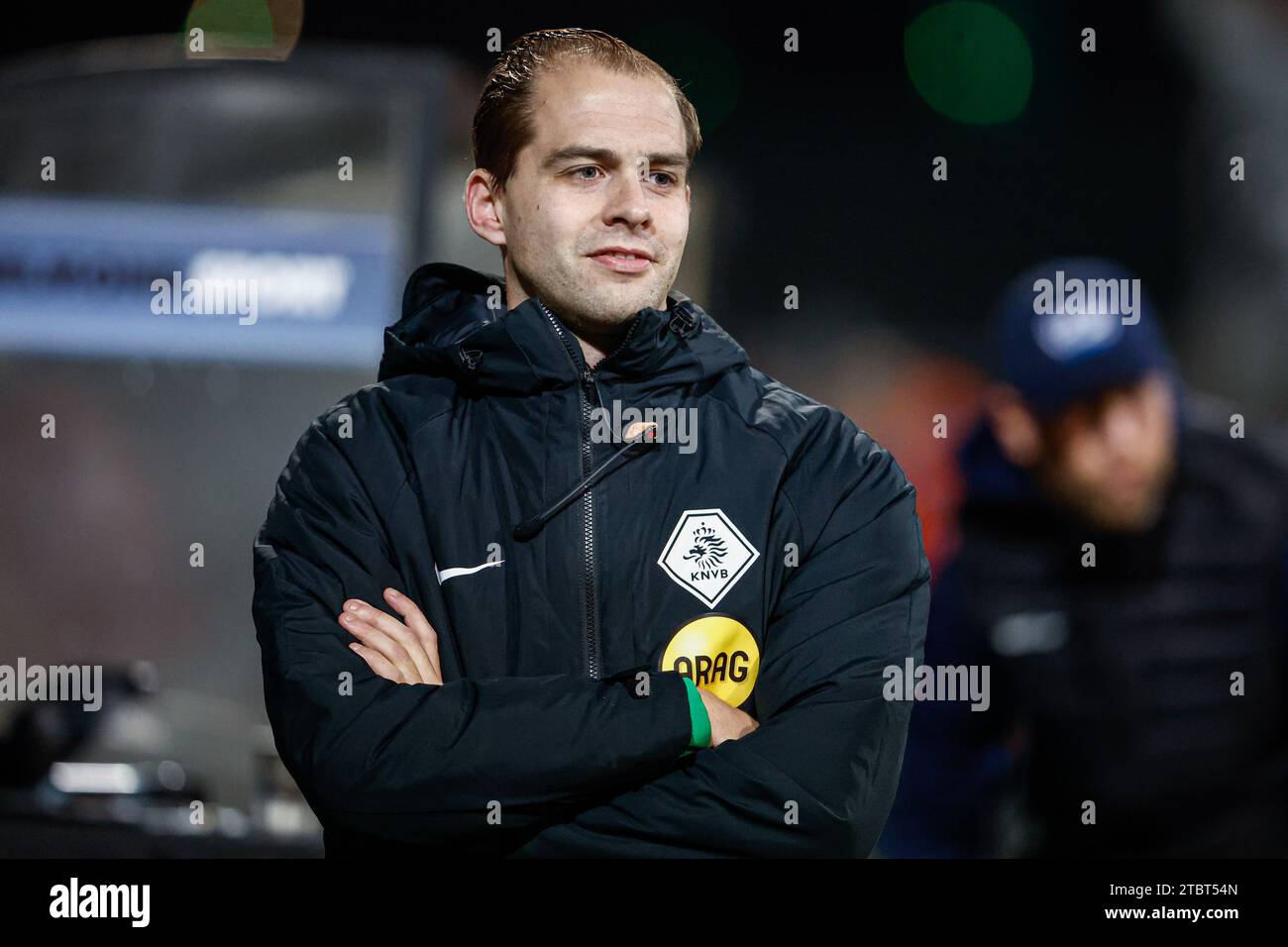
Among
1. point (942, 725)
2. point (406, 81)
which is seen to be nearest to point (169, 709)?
point (406, 81)

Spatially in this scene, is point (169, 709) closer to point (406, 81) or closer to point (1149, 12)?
point (406, 81)

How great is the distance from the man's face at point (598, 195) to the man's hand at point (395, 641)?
46 centimetres

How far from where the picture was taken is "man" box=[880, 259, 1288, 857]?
2.75m

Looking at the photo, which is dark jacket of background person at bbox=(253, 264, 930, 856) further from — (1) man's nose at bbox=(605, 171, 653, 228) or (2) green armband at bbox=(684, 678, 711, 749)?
(1) man's nose at bbox=(605, 171, 653, 228)

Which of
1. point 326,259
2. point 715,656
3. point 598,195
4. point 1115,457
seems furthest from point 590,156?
point 1115,457

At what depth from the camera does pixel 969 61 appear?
2.74 m

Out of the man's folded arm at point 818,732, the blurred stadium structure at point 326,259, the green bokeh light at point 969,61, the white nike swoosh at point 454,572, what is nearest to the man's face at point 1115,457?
the blurred stadium structure at point 326,259

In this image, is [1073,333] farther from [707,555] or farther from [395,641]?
[395,641]

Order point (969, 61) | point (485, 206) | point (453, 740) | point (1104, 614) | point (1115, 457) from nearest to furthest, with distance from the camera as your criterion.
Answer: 1. point (453, 740)
2. point (485, 206)
3. point (969, 61)
4. point (1104, 614)
5. point (1115, 457)

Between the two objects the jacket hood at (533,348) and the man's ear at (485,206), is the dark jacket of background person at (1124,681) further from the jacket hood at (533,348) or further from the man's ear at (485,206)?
the man's ear at (485,206)

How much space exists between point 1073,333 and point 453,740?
6.29 ft

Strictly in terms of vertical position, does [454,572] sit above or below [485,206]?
below

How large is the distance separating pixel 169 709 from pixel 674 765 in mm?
1825
